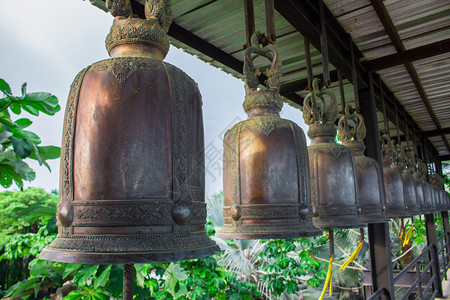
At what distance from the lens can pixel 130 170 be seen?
2.72 feet

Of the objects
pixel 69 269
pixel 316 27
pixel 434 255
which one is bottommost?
pixel 434 255

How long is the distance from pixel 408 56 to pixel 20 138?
3350 millimetres

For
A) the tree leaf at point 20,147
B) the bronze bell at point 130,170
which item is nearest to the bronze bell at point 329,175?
the bronze bell at point 130,170

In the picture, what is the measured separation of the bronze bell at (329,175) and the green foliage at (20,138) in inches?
52.9

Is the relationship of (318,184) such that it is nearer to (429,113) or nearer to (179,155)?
(179,155)

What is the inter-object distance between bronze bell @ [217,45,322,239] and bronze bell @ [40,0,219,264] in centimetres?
50

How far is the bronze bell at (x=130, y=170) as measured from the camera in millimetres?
807

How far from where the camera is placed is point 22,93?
123 cm

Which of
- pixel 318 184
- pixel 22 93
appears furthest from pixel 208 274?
pixel 22 93

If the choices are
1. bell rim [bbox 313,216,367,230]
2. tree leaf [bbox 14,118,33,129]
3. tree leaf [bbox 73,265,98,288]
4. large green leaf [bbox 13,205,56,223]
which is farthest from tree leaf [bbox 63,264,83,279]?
bell rim [bbox 313,216,367,230]

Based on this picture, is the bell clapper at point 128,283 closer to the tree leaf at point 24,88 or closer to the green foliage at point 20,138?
the green foliage at point 20,138

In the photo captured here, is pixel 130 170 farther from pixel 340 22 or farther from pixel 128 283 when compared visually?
pixel 340 22

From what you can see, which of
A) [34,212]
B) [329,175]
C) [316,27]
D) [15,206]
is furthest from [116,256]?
[15,206]

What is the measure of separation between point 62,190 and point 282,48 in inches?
106
